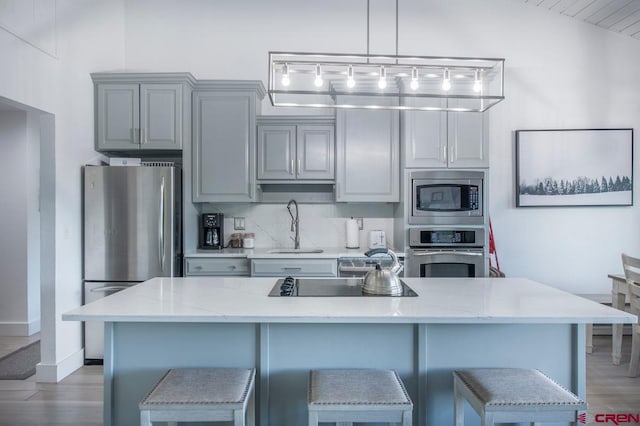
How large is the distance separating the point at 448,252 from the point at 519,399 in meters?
2.09

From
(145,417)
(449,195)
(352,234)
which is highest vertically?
(449,195)

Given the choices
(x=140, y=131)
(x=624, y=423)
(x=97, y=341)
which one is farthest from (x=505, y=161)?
(x=97, y=341)

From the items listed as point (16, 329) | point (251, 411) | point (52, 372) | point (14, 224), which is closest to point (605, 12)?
point (251, 411)

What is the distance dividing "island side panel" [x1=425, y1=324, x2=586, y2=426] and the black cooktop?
0.87 feet

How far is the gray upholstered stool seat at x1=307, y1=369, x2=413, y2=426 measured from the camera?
4.61 feet

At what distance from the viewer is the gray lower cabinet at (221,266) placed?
11.4 feet

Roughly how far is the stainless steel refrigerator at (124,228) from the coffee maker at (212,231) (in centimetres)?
→ 54

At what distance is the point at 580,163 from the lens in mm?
4023

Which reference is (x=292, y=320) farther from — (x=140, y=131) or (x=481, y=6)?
(x=481, y=6)

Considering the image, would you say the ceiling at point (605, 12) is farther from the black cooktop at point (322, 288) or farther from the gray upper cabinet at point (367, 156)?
the black cooktop at point (322, 288)

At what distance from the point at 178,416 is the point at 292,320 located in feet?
1.69

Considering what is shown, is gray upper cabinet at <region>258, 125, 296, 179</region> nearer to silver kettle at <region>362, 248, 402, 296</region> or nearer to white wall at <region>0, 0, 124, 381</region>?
white wall at <region>0, 0, 124, 381</region>

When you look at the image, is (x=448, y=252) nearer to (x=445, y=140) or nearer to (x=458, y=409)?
(x=445, y=140)

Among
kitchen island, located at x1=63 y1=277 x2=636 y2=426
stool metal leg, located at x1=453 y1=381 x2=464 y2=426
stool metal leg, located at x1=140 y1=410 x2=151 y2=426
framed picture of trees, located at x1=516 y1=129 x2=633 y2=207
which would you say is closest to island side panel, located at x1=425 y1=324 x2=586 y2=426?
kitchen island, located at x1=63 y1=277 x2=636 y2=426
